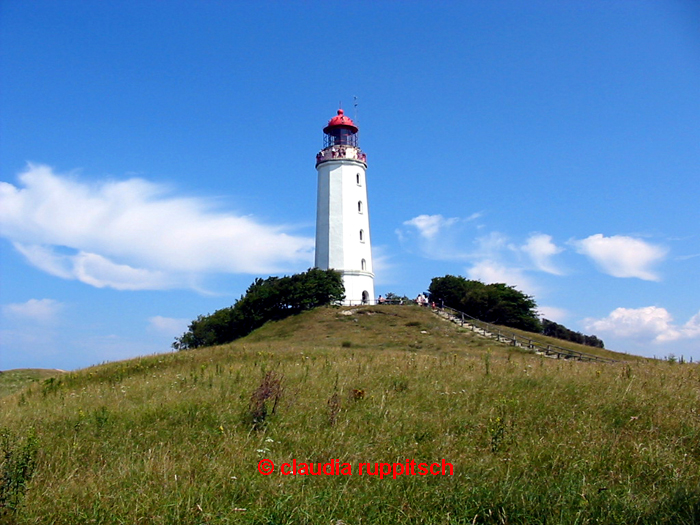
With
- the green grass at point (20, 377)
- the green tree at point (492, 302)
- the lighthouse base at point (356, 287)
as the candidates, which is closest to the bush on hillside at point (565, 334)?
the green tree at point (492, 302)

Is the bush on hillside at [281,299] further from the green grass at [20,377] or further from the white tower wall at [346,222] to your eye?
the green grass at [20,377]

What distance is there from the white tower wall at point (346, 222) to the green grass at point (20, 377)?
2432 centimetres

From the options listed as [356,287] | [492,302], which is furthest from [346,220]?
[492,302]

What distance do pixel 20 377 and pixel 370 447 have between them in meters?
22.6

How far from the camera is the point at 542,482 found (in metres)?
6.36

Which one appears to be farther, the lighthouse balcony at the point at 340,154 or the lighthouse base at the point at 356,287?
the lighthouse balcony at the point at 340,154

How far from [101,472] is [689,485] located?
6.90 meters

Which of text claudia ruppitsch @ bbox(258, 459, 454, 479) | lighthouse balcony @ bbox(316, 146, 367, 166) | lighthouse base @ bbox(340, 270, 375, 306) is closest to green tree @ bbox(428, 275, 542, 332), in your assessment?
lighthouse base @ bbox(340, 270, 375, 306)

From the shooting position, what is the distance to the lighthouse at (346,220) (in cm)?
4709

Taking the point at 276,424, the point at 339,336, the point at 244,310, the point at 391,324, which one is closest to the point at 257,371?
the point at 276,424

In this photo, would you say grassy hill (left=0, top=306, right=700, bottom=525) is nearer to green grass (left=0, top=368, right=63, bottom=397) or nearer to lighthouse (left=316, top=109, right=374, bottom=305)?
green grass (left=0, top=368, right=63, bottom=397)

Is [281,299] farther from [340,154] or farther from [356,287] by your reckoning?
[340,154]

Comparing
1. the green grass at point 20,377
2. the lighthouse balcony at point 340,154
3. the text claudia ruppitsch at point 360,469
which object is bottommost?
the text claudia ruppitsch at point 360,469

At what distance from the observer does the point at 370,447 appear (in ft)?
24.5
